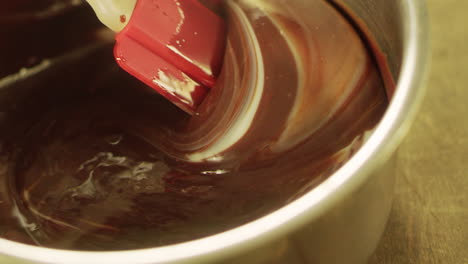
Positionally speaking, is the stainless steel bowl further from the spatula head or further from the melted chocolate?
the spatula head

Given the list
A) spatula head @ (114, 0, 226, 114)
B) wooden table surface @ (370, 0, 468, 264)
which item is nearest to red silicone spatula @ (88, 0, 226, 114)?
spatula head @ (114, 0, 226, 114)

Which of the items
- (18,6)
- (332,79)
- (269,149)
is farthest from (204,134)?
(18,6)

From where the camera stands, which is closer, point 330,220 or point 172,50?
point 330,220

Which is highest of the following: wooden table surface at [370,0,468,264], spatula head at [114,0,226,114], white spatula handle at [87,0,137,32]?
white spatula handle at [87,0,137,32]

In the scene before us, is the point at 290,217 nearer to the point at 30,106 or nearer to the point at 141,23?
the point at 141,23

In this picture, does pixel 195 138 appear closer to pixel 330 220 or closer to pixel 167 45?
pixel 167 45

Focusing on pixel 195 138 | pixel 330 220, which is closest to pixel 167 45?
pixel 195 138
